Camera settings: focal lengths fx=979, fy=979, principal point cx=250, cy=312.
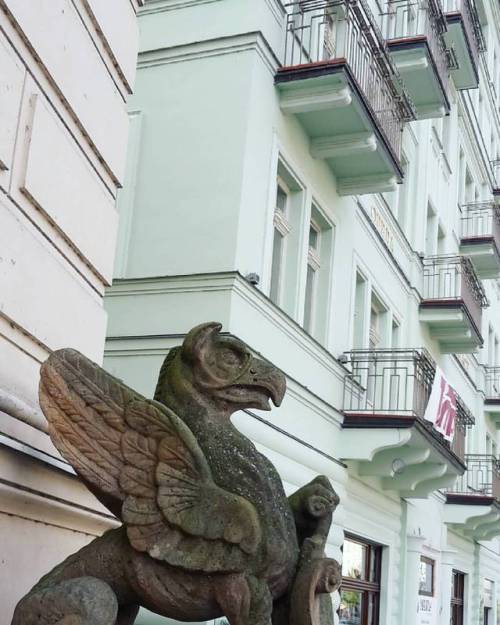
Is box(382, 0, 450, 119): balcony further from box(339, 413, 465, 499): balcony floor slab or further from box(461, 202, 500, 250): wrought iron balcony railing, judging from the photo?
box(461, 202, 500, 250): wrought iron balcony railing

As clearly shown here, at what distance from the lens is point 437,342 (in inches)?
702

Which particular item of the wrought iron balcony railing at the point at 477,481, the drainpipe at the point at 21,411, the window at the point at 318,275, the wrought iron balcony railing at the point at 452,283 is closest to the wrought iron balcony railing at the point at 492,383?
the wrought iron balcony railing at the point at 477,481

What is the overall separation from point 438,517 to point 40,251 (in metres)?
15.3

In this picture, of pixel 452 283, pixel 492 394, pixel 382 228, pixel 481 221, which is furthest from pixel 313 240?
pixel 492 394

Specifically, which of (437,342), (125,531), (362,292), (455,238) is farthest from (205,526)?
(455,238)

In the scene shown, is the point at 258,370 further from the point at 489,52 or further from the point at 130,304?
the point at 489,52

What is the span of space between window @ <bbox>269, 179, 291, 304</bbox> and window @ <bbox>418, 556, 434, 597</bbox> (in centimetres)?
754

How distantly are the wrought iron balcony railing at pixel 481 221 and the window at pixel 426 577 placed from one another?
702 cm

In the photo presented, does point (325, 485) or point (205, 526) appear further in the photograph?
point (325, 485)

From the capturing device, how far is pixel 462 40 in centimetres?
1783

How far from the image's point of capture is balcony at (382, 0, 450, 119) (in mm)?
13195

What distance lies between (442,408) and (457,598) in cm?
898

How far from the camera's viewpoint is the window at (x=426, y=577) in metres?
16.3

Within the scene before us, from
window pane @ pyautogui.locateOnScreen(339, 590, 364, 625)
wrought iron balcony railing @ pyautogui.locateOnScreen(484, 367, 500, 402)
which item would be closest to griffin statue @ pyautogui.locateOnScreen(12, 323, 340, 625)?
window pane @ pyautogui.locateOnScreen(339, 590, 364, 625)
